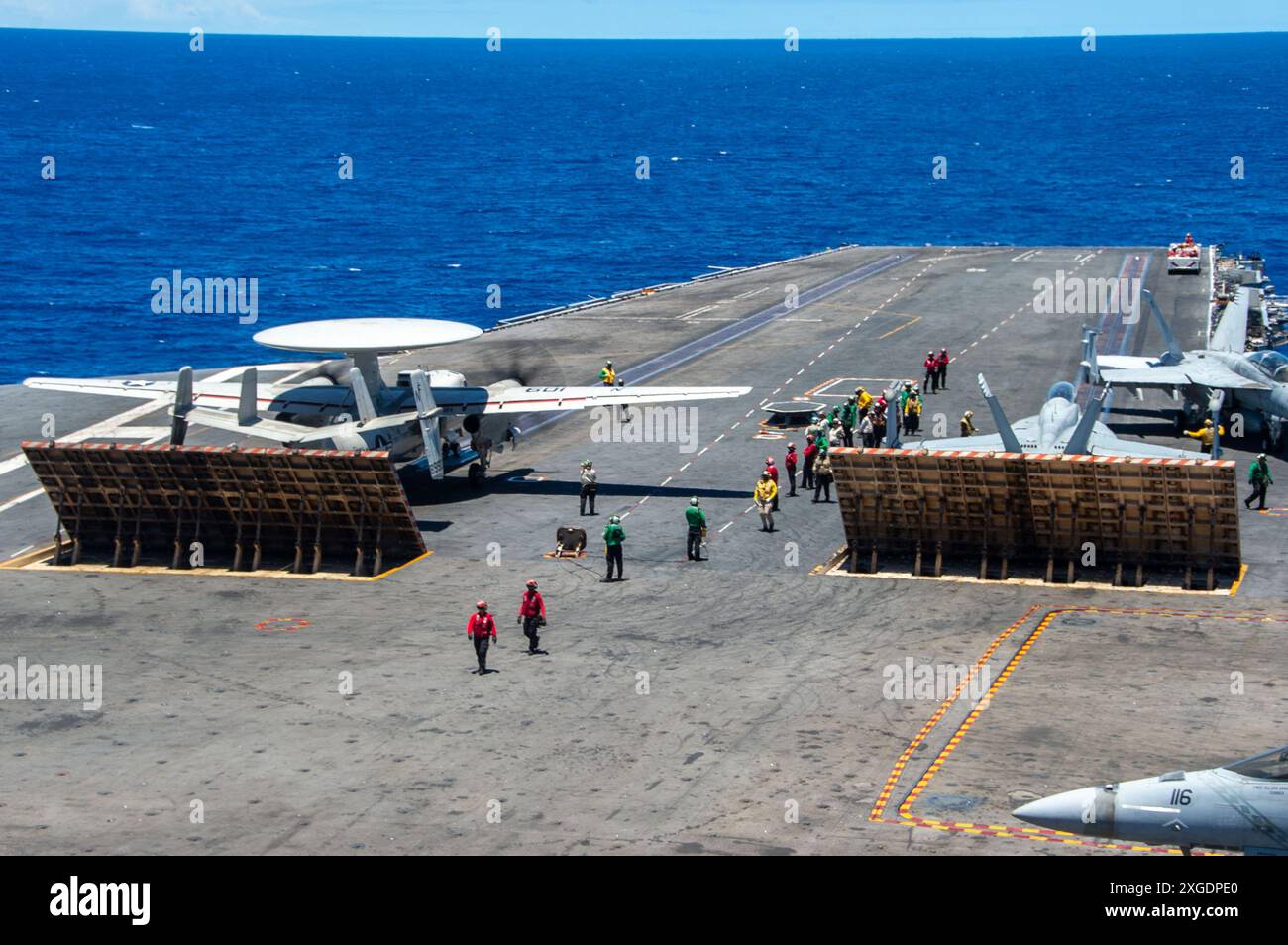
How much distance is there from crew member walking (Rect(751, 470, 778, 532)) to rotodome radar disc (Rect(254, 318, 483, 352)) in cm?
1117

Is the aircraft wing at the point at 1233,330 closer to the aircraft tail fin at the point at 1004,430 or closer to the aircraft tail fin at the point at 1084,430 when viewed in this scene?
the aircraft tail fin at the point at 1084,430

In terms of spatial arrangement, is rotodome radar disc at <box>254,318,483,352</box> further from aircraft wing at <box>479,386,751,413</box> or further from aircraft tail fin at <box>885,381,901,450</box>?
aircraft tail fin at <box>885,381,901,450</box>

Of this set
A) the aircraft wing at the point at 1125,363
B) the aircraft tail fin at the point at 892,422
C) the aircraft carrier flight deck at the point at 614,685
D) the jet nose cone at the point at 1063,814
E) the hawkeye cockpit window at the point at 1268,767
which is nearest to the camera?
the jet nose cone at the point at 1063,814

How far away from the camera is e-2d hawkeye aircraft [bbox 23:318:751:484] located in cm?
4750

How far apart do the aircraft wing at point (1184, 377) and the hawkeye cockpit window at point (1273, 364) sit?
0.54 m

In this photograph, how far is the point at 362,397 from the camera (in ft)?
157

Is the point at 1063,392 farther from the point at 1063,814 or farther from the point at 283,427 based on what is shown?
the point at 1063,814

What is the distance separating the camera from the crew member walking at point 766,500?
147 feet

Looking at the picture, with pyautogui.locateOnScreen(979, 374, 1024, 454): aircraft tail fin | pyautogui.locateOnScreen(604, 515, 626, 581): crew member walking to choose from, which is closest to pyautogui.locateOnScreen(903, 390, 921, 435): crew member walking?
pyautogui.locateOnScreen(979, 374, 1024, 454): aircraft tail fin

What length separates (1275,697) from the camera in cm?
3056

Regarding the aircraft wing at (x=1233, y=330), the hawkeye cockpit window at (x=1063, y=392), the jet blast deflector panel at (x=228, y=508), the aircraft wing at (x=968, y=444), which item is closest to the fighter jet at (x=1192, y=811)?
the aircraft wing at (x=968, y=444)

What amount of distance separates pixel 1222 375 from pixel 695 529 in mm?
24220
